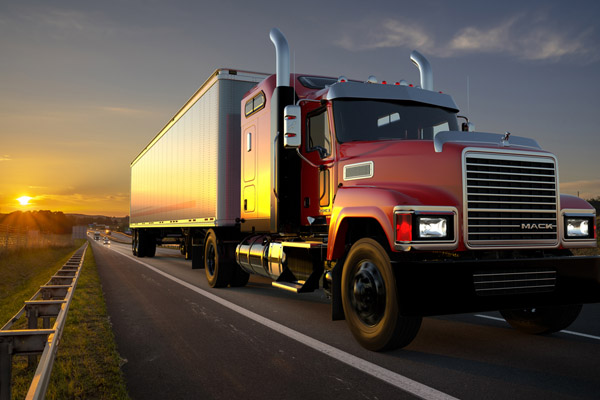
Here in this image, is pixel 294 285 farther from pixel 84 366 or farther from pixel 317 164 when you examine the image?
pixel 84 366

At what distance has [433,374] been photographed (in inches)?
180

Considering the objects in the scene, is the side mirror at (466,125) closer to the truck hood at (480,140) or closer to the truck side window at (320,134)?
the truck hood at (480,140)

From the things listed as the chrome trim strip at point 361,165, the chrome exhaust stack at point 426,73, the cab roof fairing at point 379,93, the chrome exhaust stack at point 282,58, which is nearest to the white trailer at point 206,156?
the chrome exhaust stack at point 282,58

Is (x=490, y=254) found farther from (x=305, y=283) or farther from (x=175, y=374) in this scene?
(x=175, y=374)

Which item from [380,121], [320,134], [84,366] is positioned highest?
[380,121]

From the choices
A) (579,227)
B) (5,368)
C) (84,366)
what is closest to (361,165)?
(579,227)

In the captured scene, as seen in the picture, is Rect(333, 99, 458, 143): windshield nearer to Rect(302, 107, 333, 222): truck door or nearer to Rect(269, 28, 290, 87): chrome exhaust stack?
Rect(302, 107, 333, 222): truck door

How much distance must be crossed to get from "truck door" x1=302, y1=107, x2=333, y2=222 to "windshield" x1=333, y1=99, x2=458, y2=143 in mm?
246

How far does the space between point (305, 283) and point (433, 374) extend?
268 cm

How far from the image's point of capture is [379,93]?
6844 mm

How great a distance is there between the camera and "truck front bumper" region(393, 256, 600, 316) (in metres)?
4.77

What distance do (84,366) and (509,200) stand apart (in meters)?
4.55

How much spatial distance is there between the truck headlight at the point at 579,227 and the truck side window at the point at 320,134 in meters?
2.94

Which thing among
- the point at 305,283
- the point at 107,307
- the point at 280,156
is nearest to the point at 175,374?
the point at 305,283
